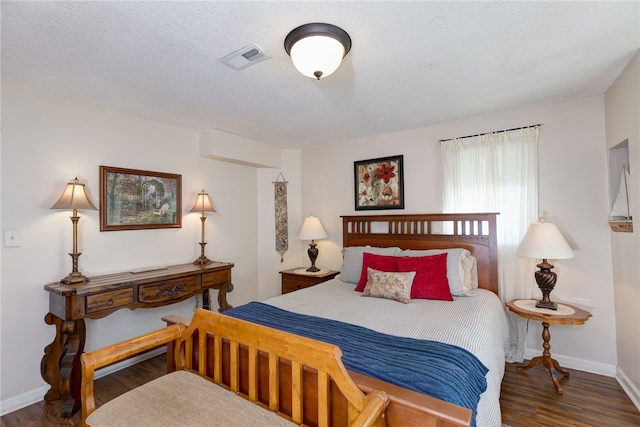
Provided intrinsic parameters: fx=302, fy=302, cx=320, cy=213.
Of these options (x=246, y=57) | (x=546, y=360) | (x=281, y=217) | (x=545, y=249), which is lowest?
(x=546, y=360)

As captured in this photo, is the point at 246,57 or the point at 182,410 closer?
the point at 182,410

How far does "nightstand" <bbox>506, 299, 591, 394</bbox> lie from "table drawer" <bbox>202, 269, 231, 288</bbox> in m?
2.66

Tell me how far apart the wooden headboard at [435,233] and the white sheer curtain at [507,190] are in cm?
11

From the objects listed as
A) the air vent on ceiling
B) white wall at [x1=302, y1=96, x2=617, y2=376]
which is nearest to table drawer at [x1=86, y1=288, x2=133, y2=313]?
the air vent on ceiling

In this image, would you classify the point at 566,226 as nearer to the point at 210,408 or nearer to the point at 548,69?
the point at 548,69

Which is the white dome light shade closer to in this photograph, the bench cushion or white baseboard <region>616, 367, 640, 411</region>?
the bench cushion

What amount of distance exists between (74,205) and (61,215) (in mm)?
260

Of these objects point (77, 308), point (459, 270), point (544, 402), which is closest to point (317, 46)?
point (459, 270)

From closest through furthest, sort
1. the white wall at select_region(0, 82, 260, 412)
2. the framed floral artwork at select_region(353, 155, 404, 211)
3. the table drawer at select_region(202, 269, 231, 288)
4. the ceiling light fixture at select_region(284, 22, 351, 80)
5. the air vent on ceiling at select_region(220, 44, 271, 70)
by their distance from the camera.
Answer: the ceiling light fixture at select_region(284, 22, 351, 80) < the air vent on ceiling at select_region(220, 44, 271, 70) < the white wall at select_region(0, 82, 260, 412) < the table drawer at select_region(202, 269, 231, 288) < the framed floral artwork at select_region(353, 155, 404, 211)

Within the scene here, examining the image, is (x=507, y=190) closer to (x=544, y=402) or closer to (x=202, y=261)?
(x=544, y=402)

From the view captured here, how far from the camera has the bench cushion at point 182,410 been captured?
1.20m

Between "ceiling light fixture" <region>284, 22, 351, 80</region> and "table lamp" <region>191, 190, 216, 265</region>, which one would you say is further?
"table lamp" <region>191, 190, 216, 265</region>

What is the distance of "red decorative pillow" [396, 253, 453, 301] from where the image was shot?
2.46 m

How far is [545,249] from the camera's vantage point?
235cm
